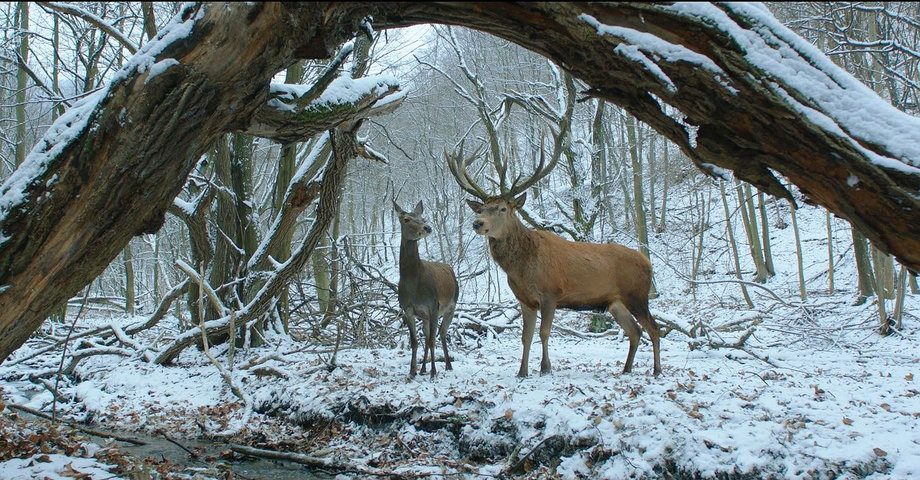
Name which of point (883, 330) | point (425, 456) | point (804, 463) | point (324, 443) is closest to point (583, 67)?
point (804, 463)

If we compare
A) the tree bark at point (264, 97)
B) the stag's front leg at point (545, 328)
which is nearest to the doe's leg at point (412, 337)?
the stag's front leg at point (545, 328)

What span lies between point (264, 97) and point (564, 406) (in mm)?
3559

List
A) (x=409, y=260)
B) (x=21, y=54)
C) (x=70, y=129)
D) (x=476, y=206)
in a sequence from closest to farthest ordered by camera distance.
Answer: (x=70, y=129) → (x=476, y=206) → (x=409, y=260) → (x=21, y=54)

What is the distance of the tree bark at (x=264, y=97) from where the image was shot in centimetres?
277

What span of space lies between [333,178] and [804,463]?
598cm

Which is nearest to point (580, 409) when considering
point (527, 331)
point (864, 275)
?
point (527, 331)

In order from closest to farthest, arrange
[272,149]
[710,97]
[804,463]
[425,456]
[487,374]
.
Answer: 1. [710,97]
2. [804,463]
3. [425,456]
4. [487,374]
5. [272,149]

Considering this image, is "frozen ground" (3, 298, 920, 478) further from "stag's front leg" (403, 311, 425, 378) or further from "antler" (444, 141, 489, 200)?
"antler" (444, 141, 489, 200)

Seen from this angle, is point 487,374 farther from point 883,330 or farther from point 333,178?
point 883,330

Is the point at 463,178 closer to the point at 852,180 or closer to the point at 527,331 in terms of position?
the point at 527,331

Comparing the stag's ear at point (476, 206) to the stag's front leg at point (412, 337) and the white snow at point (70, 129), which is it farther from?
the white snow at point (70, 129)

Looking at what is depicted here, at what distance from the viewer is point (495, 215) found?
7578mm

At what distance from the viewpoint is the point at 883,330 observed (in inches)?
412

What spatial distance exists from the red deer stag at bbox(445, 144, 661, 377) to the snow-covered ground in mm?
639
